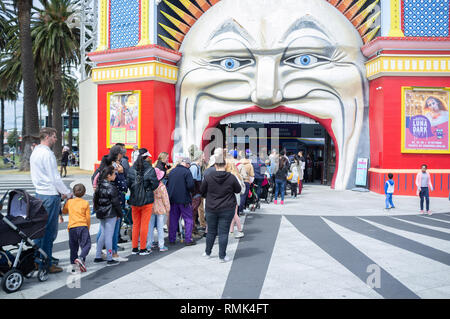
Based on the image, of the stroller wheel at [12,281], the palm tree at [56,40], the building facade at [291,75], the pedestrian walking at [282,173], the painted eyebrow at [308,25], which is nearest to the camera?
the stroller wheel at [12,281]

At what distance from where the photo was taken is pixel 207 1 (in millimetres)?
16125

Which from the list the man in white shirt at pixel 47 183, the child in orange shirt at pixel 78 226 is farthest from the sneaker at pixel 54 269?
the child in orange shirt at pixel 78 226

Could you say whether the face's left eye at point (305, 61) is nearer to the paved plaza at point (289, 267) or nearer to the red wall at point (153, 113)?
the red wall at point (153, 113)

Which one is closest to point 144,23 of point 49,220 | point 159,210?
point 159,210

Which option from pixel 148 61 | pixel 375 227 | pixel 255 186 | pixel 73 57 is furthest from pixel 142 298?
pixel 73 57

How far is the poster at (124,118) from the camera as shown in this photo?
625 inches

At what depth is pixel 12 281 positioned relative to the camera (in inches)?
170

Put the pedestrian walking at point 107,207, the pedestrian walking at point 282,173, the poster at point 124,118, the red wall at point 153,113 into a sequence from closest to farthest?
the pedestrian walking at point 107,207 < the pedestrian walking at point 282,173 < the red wall at point 153,113 < the poster at point 124,118

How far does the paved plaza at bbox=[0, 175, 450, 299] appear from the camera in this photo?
14.2 ft

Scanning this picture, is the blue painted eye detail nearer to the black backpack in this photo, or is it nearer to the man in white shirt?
the black backpack

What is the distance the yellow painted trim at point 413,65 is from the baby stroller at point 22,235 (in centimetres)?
1269

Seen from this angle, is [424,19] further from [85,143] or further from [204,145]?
[85,143]

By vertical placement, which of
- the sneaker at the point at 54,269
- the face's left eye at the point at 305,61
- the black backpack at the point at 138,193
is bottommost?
the sneaker at the point at 54,269

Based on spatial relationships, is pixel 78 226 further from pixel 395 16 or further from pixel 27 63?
pixel 27 63
